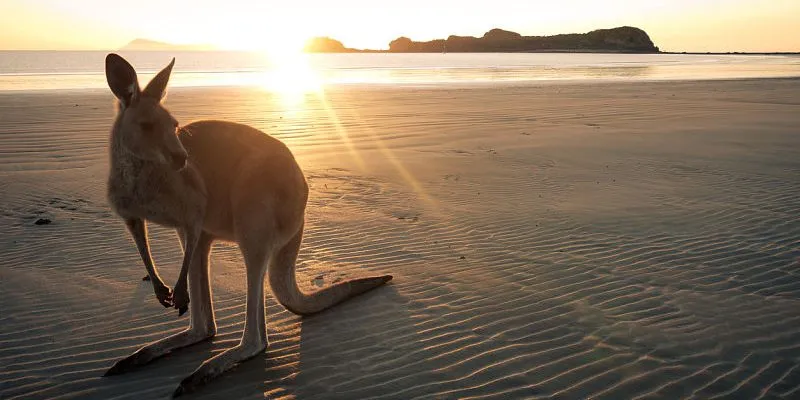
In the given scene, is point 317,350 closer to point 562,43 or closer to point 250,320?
point 250,320

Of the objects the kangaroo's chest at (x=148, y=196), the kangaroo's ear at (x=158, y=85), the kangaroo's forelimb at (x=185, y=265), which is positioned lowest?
the kangaroo's forelimb at (x=185, y=265)

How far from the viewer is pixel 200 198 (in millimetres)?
2688

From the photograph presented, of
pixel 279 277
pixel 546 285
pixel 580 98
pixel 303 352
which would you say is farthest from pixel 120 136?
pixel 580 98

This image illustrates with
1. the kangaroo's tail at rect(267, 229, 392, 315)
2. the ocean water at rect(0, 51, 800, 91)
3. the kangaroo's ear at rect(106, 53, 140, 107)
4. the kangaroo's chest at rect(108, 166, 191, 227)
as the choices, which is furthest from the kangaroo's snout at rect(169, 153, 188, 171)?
the ocean water at rect(0, 51, 800, 91)

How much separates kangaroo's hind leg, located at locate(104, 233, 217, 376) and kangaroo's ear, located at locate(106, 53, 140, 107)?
0.85 meters

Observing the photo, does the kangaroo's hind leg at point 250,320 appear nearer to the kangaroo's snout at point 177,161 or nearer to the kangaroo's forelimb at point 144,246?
the kangaroo's forelimb at point 144,246

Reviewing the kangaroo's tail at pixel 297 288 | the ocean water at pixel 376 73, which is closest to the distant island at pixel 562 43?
the ocean water at pixel 376 73

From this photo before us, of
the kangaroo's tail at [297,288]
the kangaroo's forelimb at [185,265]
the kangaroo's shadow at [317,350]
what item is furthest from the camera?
the kangaroo's tail at [297,288]

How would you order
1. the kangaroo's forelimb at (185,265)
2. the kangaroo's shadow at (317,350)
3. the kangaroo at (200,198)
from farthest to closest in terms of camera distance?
1. the kangaroo's shadow at (317,350)
2. the kangaroo's forelimb at (185,265)
3. the kangaroo at (200,198)

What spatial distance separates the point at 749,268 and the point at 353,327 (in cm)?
317

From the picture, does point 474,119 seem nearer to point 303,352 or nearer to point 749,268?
point 749,268

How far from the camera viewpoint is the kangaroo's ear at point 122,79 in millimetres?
2342

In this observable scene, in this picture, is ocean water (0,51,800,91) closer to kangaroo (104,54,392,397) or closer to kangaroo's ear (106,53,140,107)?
kangaroo (104,54,392,397)

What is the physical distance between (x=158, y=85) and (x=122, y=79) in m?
0.17
